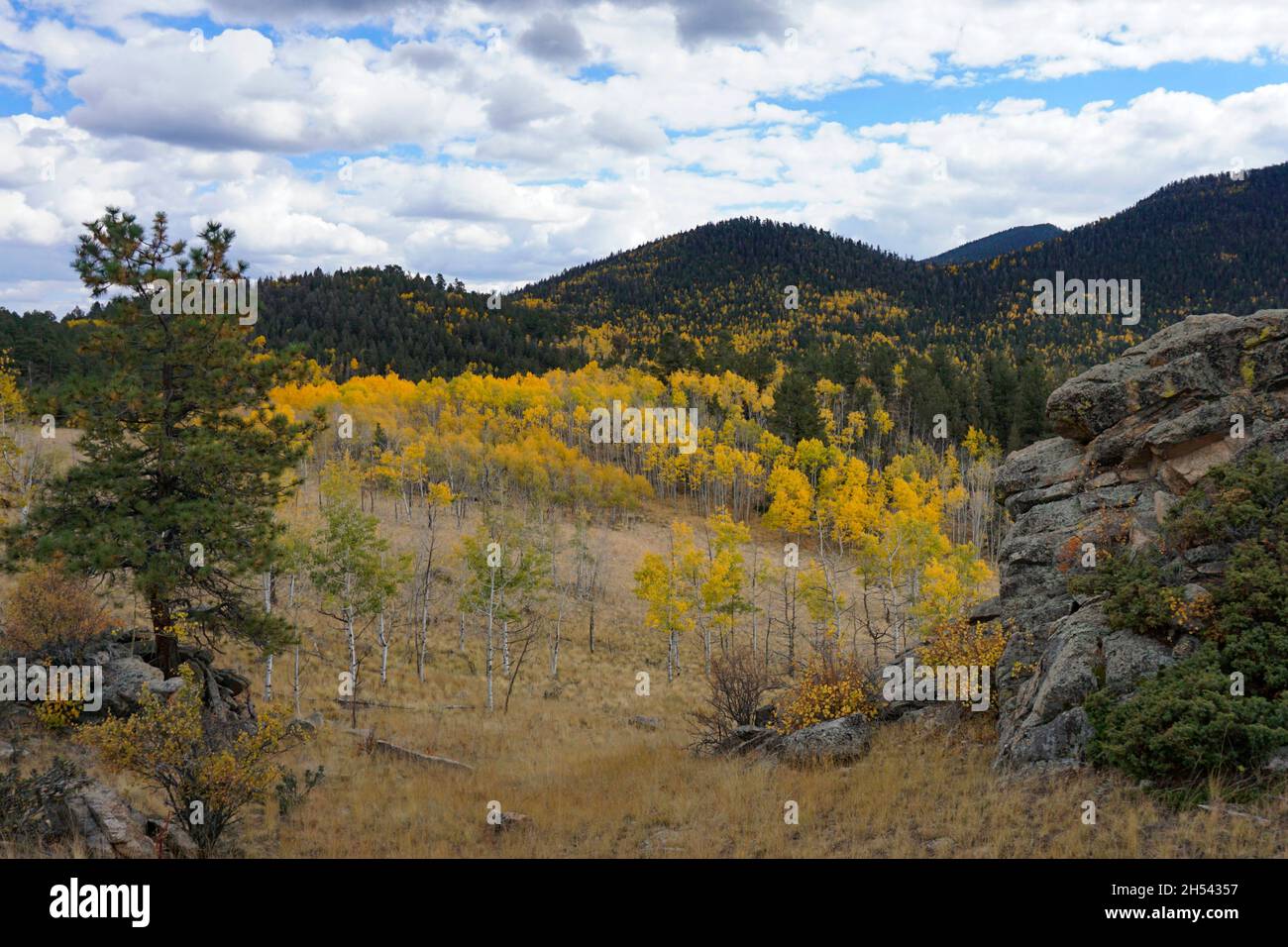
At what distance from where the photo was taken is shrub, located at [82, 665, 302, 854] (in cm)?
1152

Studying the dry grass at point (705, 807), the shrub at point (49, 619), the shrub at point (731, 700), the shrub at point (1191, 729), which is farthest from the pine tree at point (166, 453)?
the shrub at point (1191, 729)

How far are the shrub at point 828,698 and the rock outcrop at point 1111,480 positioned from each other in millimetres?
3103

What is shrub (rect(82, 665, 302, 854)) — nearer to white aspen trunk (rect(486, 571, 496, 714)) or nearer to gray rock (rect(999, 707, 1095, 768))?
gray rock (rect(999, 707, 1095, 768))

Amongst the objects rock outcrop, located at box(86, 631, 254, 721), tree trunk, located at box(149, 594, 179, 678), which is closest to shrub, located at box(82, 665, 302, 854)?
rock outcrop, located at box(86, 631, 254, 721)

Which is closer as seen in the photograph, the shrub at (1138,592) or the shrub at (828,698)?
the shrub at (1138,592)

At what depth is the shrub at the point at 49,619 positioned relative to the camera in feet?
60.2

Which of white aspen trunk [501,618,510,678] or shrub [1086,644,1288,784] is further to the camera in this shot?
white aspen trunk [501,618,510,678]

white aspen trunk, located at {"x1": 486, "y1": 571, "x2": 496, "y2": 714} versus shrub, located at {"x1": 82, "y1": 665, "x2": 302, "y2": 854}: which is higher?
shrub, located at {"x1": 82, "y1": 665, "x2": 302, "y2": 854}

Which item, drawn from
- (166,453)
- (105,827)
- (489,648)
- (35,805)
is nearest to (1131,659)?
(105,827)

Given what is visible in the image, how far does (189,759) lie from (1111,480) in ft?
61.7

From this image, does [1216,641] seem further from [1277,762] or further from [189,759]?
[189,759]

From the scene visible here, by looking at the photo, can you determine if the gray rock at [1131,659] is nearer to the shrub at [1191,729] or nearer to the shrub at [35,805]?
the shrub at [1191,729]

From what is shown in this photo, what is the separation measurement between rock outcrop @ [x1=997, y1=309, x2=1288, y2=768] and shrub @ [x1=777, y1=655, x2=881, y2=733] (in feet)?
10.2
